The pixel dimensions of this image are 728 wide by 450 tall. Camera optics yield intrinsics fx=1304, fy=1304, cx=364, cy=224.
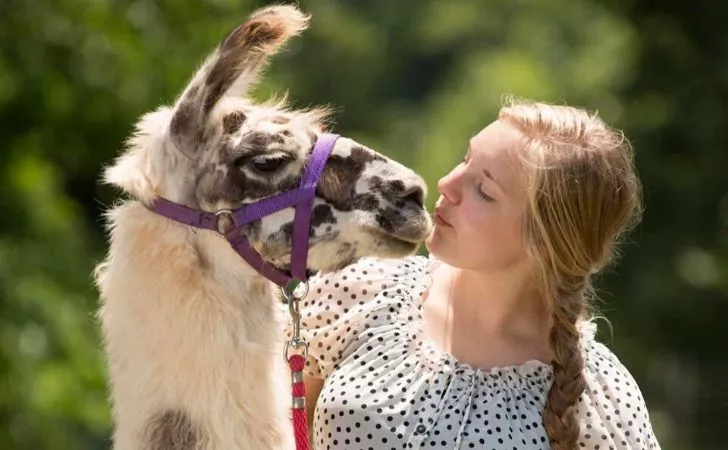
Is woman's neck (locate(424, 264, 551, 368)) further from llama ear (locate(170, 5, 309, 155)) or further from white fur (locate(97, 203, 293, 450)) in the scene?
llama ear (locate(170, 5, 309, 155))

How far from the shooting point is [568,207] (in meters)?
2.91

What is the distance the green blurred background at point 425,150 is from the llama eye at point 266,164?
777 millimetres

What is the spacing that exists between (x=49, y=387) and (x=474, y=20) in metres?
19.5

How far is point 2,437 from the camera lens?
22.6 feet

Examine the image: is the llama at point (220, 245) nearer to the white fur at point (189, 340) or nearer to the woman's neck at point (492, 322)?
the white fur at point (189, 340)

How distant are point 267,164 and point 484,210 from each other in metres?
0.53

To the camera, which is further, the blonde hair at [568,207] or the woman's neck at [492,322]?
the woman's neck at [492,322]

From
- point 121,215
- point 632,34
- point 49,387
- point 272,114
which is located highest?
point 272,114

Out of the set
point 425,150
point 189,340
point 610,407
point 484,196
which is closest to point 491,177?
point 484,196

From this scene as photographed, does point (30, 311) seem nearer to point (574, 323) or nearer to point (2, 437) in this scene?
point (2, 437)

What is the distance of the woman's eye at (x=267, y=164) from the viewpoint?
2707 mm

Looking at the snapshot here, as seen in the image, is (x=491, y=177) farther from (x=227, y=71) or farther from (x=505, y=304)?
(x=227, y=71)

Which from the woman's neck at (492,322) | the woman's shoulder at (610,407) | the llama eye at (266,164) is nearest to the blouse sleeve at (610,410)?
the woman's shoulder at (610,407)

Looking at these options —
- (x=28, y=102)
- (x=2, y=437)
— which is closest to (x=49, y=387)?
(x=2, y=437)
